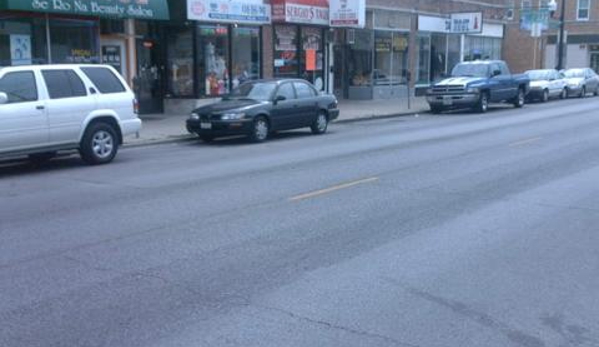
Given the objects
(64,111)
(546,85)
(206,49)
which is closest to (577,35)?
(546,85)

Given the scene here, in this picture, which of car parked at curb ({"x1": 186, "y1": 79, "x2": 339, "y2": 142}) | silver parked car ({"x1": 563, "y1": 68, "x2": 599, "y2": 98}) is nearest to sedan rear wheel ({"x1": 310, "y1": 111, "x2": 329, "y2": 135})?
car parked at curb ({"x1": 186, "y1": 79, "x2": 339, "y2": 142})

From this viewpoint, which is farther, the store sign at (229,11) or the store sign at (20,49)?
the store sign at (229,11)

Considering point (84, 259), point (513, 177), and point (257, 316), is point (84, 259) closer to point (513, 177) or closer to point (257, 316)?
point (257, 316)

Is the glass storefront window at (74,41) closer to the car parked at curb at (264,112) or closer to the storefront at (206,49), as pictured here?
the storefront at (206,49)

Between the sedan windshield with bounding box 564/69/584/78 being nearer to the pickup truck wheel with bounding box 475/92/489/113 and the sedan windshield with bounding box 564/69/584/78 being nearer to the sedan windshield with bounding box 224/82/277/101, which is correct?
the pickup truck wheel with bounding box 475/92/489/113

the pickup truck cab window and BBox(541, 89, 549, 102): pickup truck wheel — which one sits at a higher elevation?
the pickup truck cab window

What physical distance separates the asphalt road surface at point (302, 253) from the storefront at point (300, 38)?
13.5m

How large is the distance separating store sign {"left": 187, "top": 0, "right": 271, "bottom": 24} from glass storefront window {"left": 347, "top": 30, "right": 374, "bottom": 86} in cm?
701

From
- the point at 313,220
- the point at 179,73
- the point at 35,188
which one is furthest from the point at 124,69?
the point at 313,220

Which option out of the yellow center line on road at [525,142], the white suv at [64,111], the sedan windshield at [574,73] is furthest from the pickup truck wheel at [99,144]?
the sedan windshield at [574,73]

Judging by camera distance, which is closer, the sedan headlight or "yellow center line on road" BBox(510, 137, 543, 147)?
Result: "yellow center line on road" BBox(510, 137, 543, 147)

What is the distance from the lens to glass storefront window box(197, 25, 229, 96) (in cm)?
2345

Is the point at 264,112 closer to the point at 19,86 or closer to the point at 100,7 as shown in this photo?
the point at 100,7

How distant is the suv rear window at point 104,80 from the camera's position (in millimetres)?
13398
